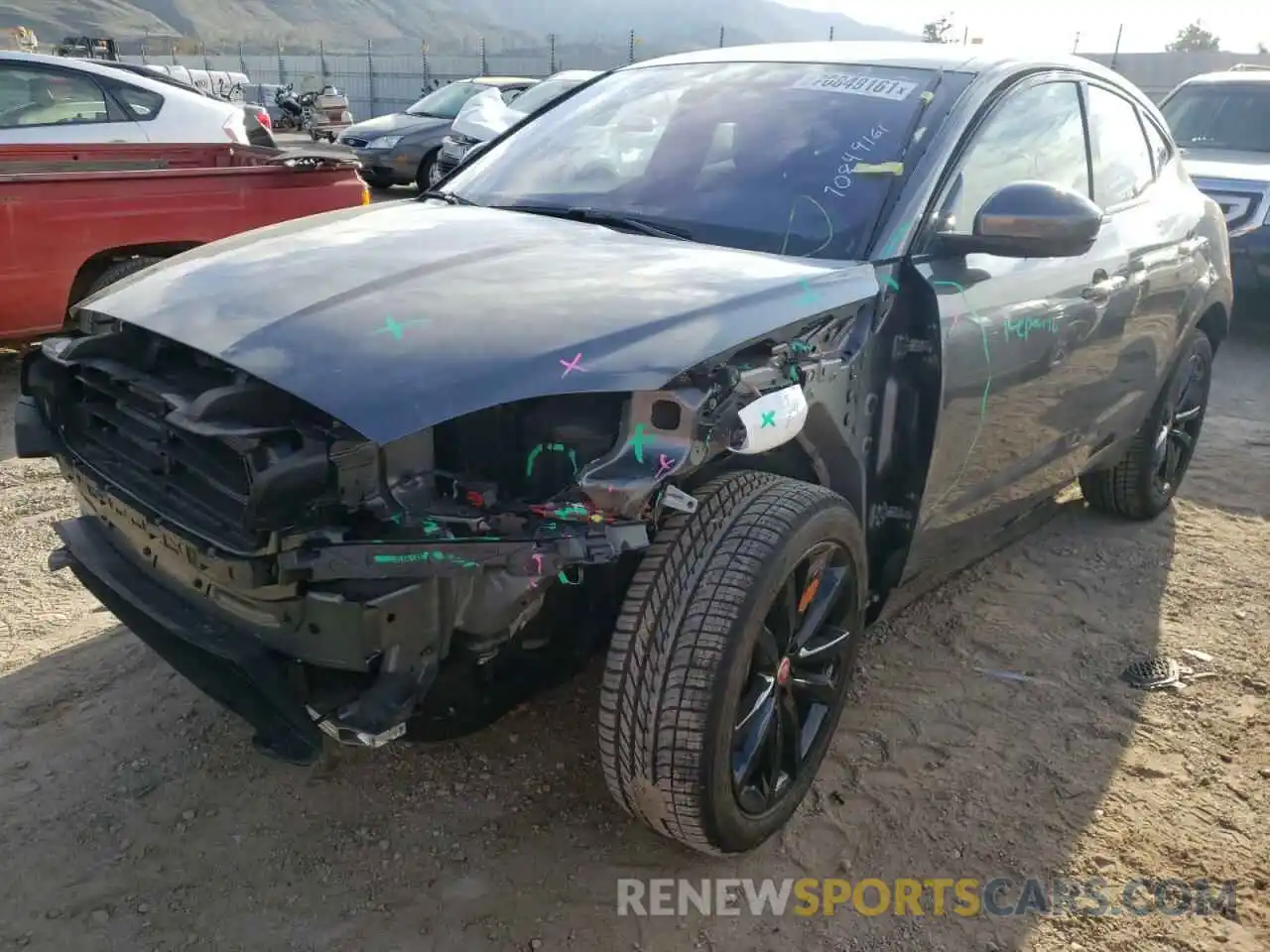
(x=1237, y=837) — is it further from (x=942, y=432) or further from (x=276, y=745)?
(x=276, y=745)

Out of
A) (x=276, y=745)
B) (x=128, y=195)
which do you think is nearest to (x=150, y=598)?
(x=276, y=745)

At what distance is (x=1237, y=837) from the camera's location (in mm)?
2721

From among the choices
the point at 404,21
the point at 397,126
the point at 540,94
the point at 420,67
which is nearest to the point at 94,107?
the point at 540,94

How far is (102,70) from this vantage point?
26.2ft

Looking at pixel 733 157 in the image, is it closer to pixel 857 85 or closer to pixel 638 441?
pixel 857 85

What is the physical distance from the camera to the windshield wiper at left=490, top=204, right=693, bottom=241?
2.90 meters

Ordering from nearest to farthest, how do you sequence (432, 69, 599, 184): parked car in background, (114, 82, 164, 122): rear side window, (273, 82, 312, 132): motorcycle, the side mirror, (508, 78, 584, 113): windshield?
the side mirror
(114, 82, 164, 122): rear side window
(508, 78, 584, 113): windshield
(432, 69, 599, 184): parked car in background
(273, 82, 312, 132): motorcycle

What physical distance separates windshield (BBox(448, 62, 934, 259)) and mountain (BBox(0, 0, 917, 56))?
60.9 ft

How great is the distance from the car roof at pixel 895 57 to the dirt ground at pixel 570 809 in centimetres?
179

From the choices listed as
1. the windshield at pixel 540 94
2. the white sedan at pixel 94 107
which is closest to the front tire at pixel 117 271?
the white sedan at pixel 94 107

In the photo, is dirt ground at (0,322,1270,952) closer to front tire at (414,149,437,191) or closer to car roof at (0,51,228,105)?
car roof at (0,51,228,105)

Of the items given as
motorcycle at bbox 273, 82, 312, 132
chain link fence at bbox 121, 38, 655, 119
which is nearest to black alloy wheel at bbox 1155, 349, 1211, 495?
chain link fence at bbox 121, 38, 655, 119

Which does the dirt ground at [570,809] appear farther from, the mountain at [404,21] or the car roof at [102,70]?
the mountain at [404,21]

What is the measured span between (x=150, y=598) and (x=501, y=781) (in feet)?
3.21
